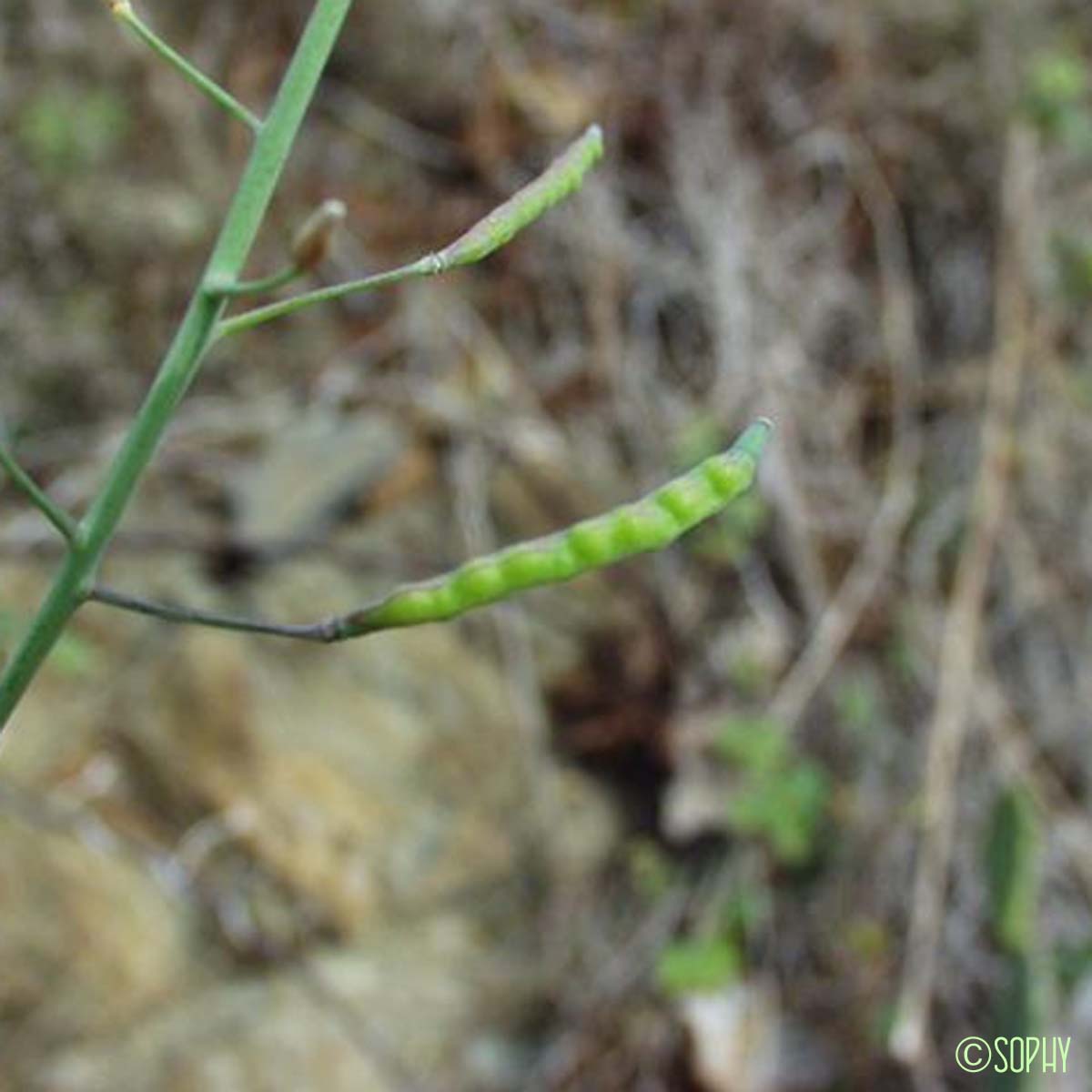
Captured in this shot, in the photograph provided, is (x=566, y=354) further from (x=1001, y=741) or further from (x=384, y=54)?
(x=1001, y=741)

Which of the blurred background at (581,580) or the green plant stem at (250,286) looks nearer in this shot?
the green plant stem at (250,286)

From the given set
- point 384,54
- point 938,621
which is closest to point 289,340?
point 384,54

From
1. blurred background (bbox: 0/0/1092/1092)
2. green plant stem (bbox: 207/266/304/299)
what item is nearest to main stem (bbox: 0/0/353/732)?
green plant stem (bbox: 207/266/304/299)

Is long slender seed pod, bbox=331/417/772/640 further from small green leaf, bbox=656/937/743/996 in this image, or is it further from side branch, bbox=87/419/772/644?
small green leaf, bbox=656/937/743/996

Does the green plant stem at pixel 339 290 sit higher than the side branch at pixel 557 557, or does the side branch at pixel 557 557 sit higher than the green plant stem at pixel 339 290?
the green plant stem at pixel 339 290

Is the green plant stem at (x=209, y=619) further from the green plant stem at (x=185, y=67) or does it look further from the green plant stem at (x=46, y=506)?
the green plant stem at (x=185, y=67)

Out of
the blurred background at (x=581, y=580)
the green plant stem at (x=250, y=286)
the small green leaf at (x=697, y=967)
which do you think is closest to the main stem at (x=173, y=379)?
the green plant stem at (x=250, y=286)
